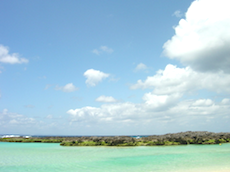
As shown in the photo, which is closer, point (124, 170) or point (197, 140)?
point (124, 170)

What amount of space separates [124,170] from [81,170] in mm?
5026

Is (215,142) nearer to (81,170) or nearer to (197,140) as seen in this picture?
(197,140)

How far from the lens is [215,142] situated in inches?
2537

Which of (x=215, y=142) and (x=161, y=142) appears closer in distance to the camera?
(x=161, y=142)

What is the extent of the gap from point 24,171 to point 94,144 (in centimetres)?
3857

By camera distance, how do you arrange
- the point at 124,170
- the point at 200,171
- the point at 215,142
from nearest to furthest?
the point at 200,171 → the point at 124,170 → the point at 215,142

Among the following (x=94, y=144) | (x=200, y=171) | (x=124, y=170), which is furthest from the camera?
(x=94, y=144)

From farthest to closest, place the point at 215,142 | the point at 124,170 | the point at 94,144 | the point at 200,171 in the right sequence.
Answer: the point at 215,142, the point at 94,144, the point at 124,170, the point at 200,171

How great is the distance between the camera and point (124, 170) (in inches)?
866

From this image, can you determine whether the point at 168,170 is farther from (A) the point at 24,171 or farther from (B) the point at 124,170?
(A) the point at 24,171

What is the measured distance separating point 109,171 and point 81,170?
3.34 meters

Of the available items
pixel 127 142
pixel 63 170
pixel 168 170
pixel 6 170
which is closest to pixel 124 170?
pixel 168 170

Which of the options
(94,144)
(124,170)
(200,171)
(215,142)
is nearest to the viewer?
(200,171)

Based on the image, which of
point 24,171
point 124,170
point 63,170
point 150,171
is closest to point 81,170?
point 63,170
